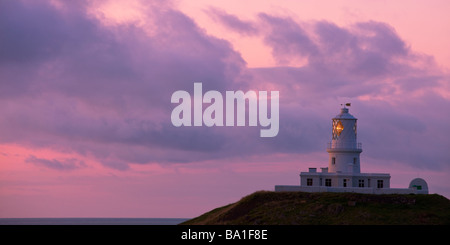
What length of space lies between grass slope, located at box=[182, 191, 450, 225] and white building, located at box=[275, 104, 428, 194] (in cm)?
235

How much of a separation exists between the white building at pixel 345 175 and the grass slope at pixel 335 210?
235cm

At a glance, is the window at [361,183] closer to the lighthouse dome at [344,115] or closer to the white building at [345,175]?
the white building at [345,175]

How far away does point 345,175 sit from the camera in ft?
282

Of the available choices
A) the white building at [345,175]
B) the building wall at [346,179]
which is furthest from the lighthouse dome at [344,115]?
the building wall at [346,179]

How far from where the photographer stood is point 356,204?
77562mm

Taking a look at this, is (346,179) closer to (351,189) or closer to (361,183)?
(361,183)

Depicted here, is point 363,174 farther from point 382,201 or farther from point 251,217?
point 251,217

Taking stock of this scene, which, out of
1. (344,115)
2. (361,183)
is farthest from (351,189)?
(344,115)

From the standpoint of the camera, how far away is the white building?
82.8 meters
